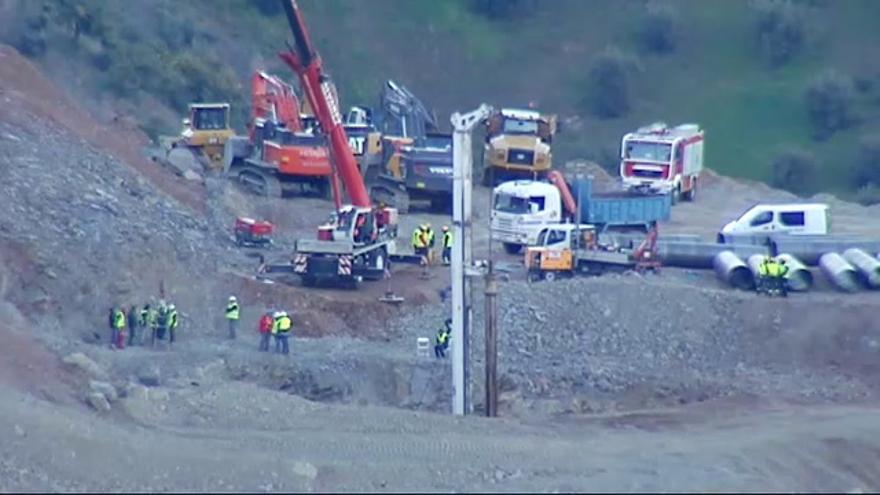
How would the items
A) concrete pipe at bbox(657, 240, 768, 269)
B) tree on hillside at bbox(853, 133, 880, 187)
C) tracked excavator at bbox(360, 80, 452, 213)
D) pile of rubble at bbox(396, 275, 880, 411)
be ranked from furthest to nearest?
tree on hillside at bbox(853, 133, 880, 187)
tracked excavator at bbox(360, 80, 452, 213)
concrete pipe at bbox(657, 240, 768, 269)
pile of rubble at bbox(396, 275, 880, 411)

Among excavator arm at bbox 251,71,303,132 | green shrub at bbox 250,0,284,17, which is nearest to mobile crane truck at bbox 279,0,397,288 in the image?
excavator arm at bbox 251,71,303,132

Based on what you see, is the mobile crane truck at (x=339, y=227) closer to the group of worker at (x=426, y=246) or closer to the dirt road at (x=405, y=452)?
the group of worker at (x=426, y=246)

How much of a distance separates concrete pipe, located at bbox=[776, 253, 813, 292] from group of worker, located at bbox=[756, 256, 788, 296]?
19cm

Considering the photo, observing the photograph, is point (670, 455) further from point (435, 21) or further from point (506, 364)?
point (435, 21)

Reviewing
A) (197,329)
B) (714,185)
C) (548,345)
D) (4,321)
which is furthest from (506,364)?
(714,185)

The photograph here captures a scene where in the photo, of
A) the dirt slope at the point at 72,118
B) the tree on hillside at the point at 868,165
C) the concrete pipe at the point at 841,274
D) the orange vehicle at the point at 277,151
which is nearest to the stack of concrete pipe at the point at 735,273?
the concrete pipe at the point at 841,274

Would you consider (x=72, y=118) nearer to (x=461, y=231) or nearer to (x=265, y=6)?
(x=461, y=231)

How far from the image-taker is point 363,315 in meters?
39.0

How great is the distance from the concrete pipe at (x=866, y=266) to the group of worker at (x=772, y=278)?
1625 mm

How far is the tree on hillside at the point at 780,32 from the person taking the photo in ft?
257

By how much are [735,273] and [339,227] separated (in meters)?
7.19

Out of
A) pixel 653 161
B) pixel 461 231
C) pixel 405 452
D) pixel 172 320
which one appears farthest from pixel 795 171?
pixel 405 452

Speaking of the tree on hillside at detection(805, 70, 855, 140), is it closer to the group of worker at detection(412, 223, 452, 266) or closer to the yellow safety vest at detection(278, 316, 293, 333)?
the group of worker at detection(412, 223, 452, 266)

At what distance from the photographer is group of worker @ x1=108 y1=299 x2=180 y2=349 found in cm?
3619
